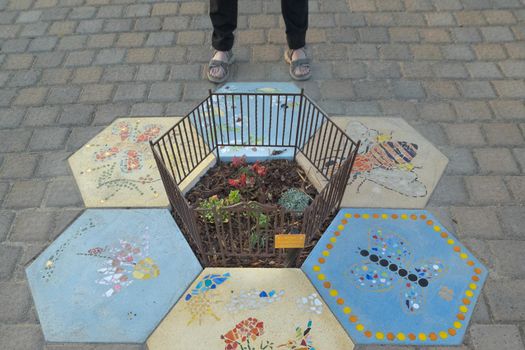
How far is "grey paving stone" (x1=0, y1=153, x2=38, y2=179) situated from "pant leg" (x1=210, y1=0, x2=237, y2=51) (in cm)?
243

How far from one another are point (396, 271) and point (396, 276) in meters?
0.05

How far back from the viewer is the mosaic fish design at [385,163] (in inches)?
154

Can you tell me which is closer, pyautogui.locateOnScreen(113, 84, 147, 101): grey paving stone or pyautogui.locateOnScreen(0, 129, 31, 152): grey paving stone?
pyautogui.locateOnScreen(0, 129, 31, 152): grey paving stone

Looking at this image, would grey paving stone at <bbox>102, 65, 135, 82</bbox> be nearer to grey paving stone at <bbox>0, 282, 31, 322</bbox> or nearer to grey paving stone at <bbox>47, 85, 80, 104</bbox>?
grey paving stone at <bbox>47, 85, 80, 104</bbox>

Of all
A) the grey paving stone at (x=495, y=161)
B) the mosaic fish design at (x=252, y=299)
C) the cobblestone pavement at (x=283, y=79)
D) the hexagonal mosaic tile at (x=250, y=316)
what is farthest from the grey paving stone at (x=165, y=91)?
the grey paving stone at (x=495, y=161)

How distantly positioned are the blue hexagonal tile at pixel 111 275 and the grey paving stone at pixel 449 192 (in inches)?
90.0

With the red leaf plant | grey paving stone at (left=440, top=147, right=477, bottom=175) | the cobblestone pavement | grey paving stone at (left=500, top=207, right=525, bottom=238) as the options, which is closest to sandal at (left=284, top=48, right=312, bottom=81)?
the cobblestone pavement

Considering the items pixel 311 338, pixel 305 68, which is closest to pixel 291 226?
pixel 311 338

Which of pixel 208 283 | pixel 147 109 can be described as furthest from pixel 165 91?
pixel 208 283

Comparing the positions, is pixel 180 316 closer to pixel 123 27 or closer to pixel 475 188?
pixel 475 188

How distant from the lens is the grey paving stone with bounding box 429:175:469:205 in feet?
12.6

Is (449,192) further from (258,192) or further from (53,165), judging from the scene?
(53,165)

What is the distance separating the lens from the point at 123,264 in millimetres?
3379

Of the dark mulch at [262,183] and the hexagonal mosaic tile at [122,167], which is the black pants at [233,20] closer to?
the hexagonal mosaic tile at [122,167]
